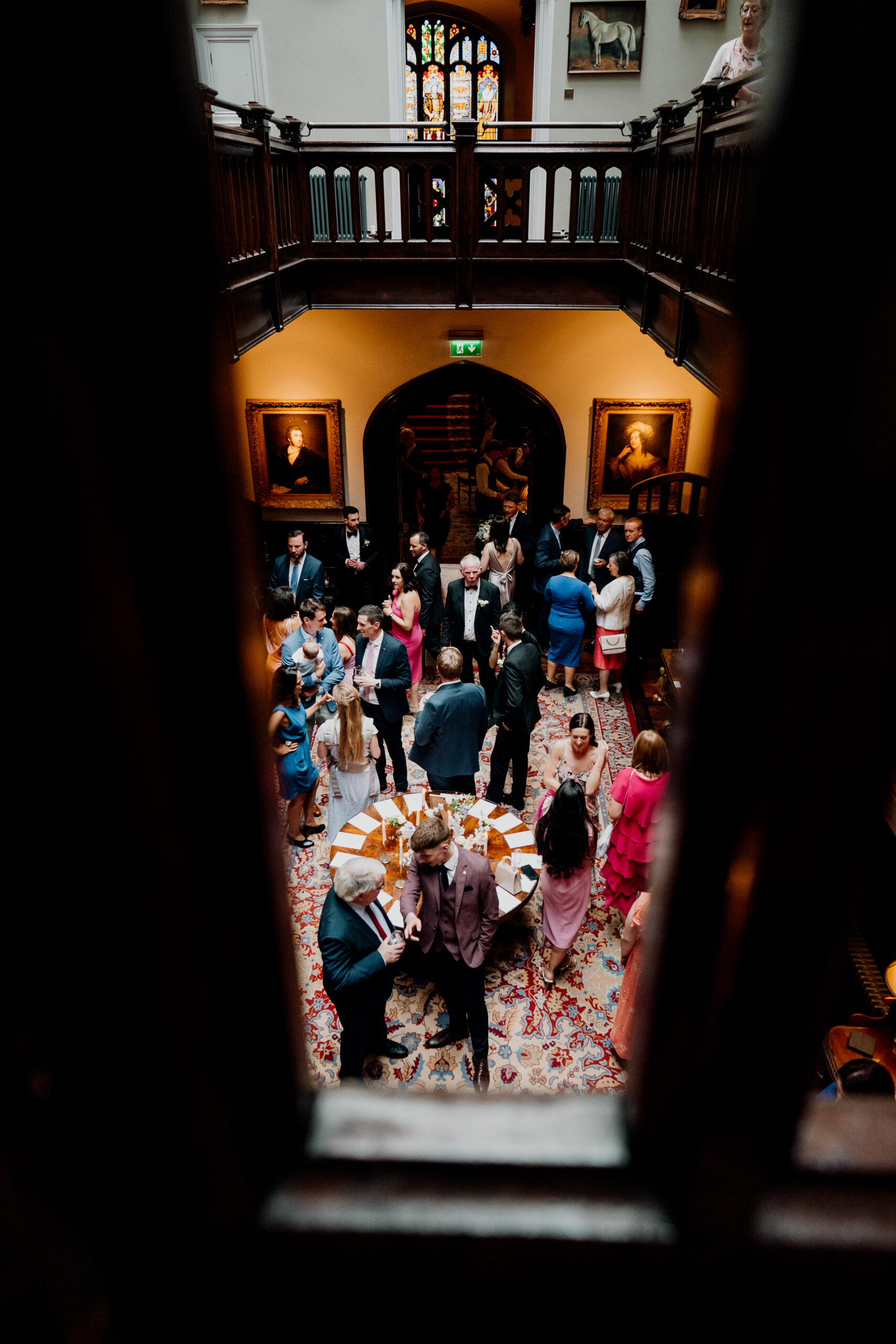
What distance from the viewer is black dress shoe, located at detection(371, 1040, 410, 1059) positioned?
4.88m

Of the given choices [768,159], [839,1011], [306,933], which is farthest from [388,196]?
[768,159]

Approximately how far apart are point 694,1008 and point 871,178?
590mm

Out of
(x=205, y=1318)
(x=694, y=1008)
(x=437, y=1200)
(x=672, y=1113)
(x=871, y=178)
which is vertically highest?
(x=871, y=178)

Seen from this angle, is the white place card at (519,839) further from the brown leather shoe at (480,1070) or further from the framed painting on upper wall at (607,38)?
the framed painting on upper wall at (607,38)

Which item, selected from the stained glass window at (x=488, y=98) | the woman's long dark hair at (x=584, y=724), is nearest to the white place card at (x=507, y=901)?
the woman's long dark hair at (x=584, y=724)

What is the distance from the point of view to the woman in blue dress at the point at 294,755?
5.51 meters

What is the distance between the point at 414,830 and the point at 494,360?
24.1 feet

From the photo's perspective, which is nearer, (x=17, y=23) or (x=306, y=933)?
(x=17, y=23)

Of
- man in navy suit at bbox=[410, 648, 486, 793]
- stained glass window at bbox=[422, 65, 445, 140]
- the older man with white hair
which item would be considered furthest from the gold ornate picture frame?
the older man with white hair

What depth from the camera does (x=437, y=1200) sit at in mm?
759

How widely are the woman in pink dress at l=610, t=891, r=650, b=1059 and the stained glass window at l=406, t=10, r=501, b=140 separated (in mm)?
16521

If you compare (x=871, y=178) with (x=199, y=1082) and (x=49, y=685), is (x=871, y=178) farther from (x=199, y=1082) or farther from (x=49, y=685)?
(x=199, y=1082)

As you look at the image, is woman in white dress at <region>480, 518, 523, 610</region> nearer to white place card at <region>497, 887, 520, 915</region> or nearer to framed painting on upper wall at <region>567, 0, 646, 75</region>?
white place card at <region>497, 887, 520, 915</region>

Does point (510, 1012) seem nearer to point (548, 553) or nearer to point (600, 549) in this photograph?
point (600, 549)
